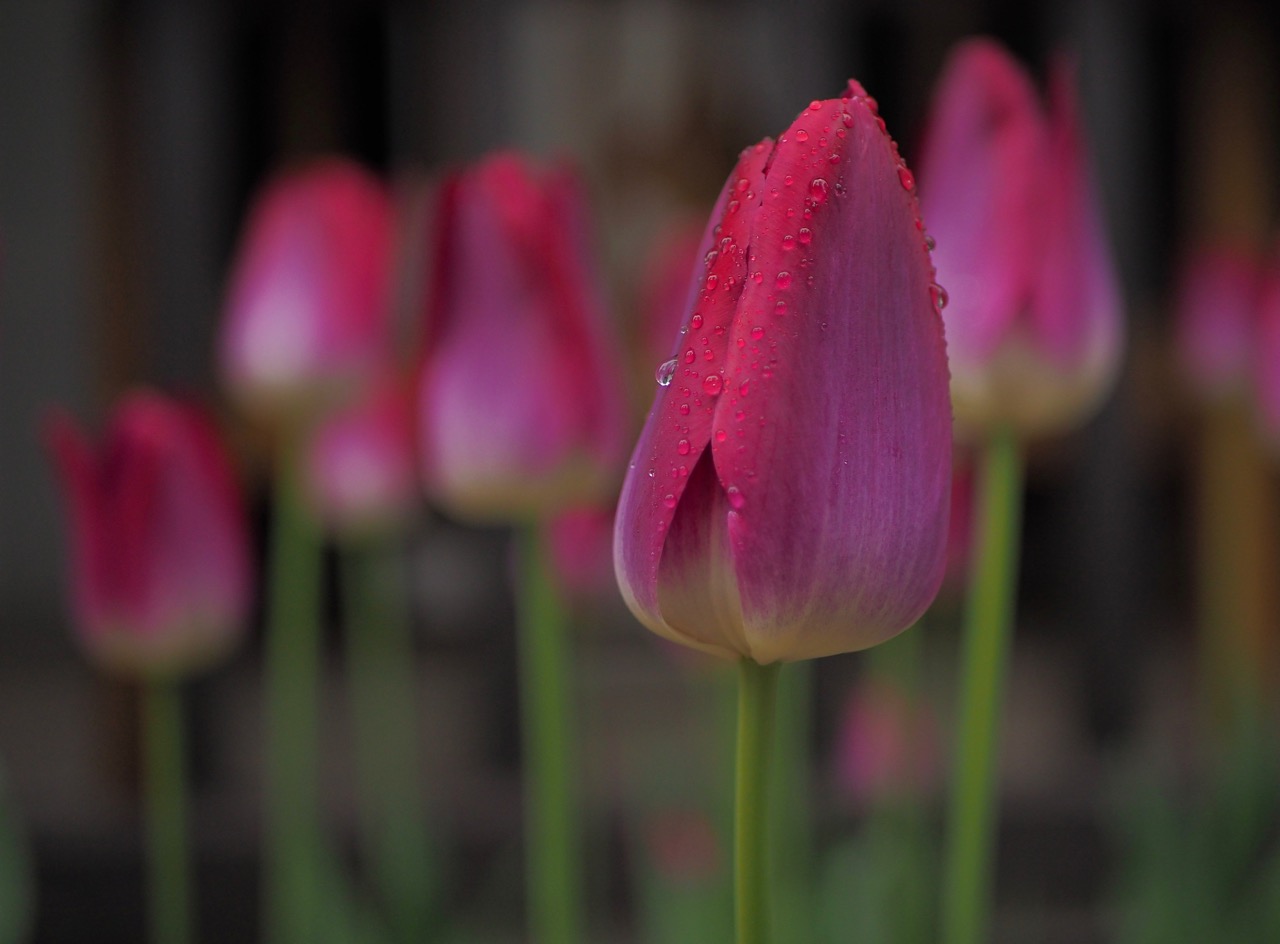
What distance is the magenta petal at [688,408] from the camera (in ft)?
0.72

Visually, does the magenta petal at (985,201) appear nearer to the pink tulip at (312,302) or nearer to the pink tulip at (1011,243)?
the pink tulip at (1011,243)

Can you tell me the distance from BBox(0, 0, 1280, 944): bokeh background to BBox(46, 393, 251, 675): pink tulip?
47cm

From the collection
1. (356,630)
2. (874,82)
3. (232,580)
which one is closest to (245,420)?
(356,630)

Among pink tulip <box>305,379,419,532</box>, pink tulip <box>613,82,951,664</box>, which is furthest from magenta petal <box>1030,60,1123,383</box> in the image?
pink tulip <box>305,379,419,532</box>

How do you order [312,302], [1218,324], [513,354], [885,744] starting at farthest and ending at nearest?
[1218,324]
[885,744]
[312,302]
[513,354]

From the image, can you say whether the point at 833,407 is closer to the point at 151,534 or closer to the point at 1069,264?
the point at 1069,264

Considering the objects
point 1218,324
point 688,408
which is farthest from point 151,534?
point 1218,324

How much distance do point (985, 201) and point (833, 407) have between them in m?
0.18

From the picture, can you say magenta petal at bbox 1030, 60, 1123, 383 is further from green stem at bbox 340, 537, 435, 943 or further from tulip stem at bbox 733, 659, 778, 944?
green stem at bbox 340, 537, 435, 943

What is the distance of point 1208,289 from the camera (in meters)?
1.07

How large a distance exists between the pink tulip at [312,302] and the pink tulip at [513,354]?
152mm

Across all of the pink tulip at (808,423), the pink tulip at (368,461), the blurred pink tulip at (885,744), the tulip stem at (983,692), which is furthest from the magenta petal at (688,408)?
the pink tulip at (368,461)

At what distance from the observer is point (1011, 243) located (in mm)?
367

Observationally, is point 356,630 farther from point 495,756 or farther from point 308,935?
point 308,935
